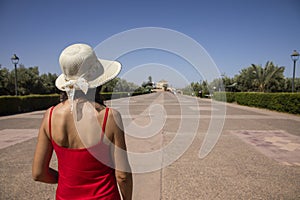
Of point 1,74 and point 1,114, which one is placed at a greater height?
point 1,74

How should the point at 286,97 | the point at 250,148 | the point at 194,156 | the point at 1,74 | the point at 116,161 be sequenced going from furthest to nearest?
1. the point at 1,74
2. the point at 286,97
3. the point at 250,148
4. the point at 194,156
5. the point at 116,161

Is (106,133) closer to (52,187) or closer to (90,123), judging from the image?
(90,123)

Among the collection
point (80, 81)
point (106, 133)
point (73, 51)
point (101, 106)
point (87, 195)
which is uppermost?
point (73, 51)

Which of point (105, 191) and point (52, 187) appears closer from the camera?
point (105, 191)

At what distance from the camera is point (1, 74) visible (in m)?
27.2

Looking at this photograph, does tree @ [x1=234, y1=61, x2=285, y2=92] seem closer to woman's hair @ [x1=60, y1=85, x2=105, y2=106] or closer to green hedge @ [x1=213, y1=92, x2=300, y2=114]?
green hedge @ [x1=213, y1=92, x2=300, y2=114]

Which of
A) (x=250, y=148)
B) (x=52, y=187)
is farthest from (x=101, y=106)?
(x=250, y=148)

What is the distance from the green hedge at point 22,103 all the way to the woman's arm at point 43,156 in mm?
14220

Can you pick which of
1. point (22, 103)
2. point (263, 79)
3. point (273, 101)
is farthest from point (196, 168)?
point (263, 79)

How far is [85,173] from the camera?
44.2 inches

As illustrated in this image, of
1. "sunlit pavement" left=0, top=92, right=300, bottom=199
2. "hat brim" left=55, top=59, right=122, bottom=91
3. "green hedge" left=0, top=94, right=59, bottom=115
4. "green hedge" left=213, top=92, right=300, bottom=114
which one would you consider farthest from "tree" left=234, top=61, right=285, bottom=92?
"hat brim" left=55, top=59, right=122, bottom=91

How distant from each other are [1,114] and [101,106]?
582 inches

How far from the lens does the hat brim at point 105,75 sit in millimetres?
1136

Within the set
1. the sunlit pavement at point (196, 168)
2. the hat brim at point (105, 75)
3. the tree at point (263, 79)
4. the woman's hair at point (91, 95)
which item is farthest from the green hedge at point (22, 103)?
the tree at point (263, 79)
